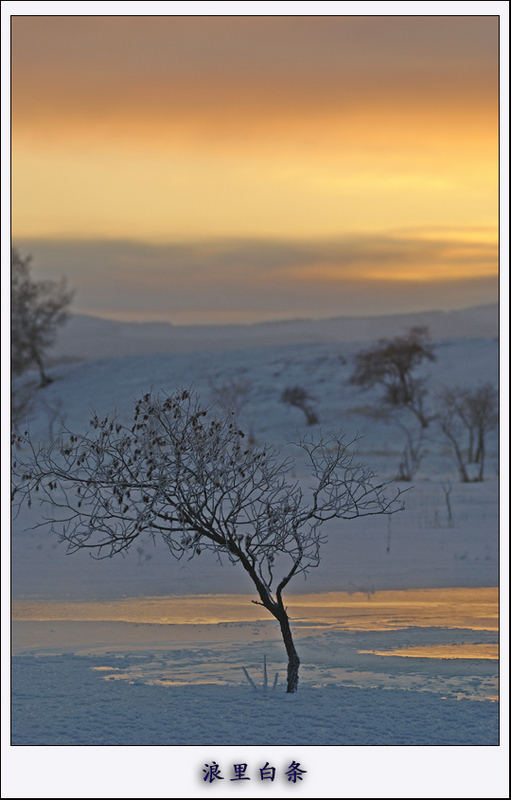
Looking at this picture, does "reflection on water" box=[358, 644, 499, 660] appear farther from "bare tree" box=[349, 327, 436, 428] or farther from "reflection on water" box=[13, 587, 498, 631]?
"bare tree" box=[349, 327, 436, 428]

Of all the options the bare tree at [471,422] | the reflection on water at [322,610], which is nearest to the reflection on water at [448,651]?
the reflection on water at [322,610]

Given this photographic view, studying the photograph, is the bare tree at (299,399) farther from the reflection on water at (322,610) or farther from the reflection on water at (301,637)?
the reflection on water at (301,637)

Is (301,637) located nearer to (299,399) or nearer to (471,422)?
(471,422)

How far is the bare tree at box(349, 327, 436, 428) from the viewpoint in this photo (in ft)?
187

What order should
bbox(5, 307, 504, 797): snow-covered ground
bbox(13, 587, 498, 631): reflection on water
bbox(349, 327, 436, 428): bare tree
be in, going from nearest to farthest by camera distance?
bbox(5, 307, 504, 797): snow-covered ground
bbox(13, 587, 498, 631): reflection on water
bbox(349, 327, 436, 428): bare tree

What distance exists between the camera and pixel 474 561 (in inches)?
613

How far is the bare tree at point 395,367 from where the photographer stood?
2245 inches

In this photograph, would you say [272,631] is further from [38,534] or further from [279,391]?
[279,391]

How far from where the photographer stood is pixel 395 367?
59.2m

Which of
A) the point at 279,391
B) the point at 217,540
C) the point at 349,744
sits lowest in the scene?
the point at 349,744

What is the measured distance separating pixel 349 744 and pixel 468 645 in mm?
2895

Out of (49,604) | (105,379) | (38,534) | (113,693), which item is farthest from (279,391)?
(113,693)

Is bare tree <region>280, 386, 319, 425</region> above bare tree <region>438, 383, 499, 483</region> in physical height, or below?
above

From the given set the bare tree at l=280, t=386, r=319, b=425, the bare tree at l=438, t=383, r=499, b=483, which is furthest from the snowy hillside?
the bare tree at l=280, t=386, r=319, b=425
